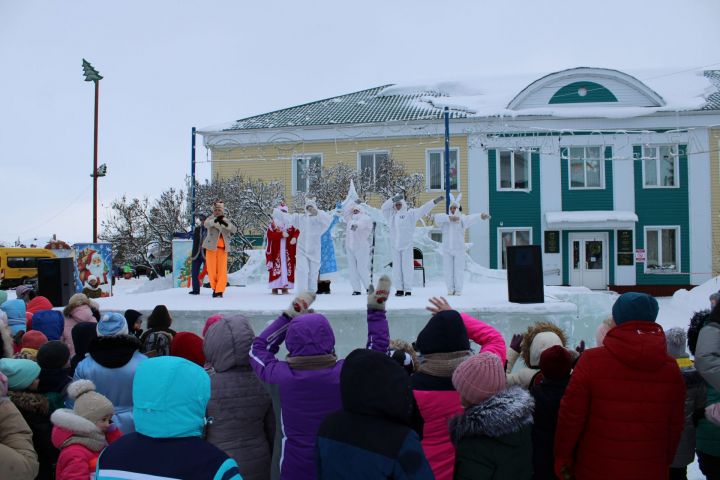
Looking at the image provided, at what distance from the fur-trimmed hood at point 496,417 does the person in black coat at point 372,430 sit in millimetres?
361

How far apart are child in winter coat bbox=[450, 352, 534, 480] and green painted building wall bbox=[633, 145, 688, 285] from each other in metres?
21.3

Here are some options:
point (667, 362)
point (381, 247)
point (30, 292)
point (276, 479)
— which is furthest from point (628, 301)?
point (381, 247)

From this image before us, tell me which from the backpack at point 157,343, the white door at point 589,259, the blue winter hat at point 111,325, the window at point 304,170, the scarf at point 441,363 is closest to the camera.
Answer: the scarf at point 441,363

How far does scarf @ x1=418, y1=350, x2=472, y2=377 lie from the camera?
9.23 feet

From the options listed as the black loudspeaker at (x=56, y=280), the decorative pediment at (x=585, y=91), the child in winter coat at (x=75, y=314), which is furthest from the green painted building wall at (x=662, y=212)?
the child in winter coat at (x=75, y=314)

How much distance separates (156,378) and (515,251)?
6.93 m

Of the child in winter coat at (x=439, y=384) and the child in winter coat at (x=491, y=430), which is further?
the child in winter coat at (x=439, y=384)

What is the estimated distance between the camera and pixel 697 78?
24.8 meters

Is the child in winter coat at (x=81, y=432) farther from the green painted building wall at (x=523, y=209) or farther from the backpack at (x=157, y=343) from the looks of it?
the green painted building wall at (x=523, y=209)

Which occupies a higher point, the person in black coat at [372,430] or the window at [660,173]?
the window at [660,173]

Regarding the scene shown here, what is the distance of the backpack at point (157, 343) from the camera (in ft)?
14.6

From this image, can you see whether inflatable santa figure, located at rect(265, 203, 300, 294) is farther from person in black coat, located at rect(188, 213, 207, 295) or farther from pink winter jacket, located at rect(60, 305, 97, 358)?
pink winter jacket, located at rect(60, 305, 97, 358)

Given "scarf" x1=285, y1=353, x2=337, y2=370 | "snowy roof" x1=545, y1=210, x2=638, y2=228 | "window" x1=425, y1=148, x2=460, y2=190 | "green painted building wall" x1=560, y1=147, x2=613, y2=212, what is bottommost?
"scarf" x1=285, y1=353, x2=337, y2=370

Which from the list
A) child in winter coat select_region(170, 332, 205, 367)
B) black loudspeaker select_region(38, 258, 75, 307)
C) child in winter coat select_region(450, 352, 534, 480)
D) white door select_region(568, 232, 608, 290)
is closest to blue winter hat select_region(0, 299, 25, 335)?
child in winter coat select_region(170, 332, 205, 367)
